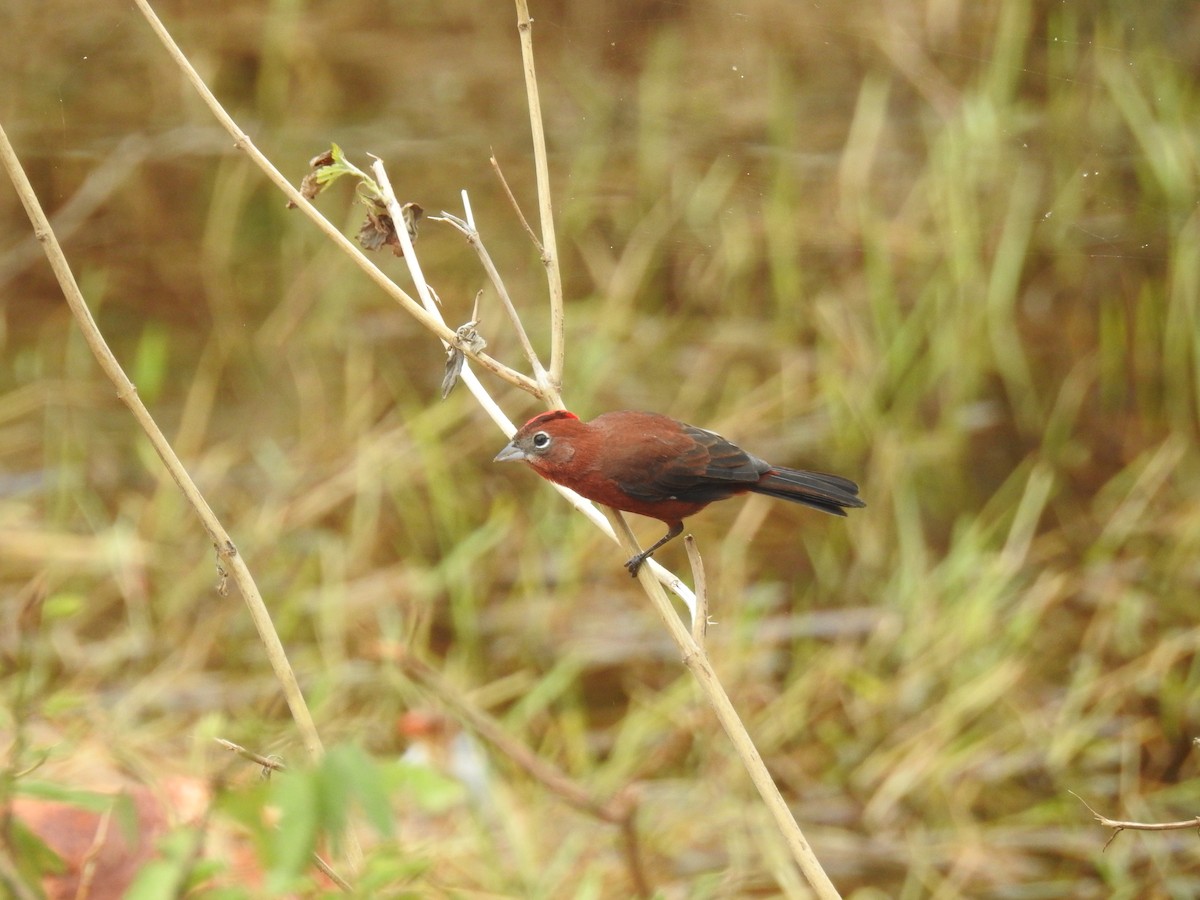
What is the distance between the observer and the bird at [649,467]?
2.56 m

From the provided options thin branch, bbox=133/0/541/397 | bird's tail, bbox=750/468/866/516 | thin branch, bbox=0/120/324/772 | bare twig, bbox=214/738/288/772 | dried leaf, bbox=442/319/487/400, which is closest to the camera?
bare twig, bbox=214/738/288/772

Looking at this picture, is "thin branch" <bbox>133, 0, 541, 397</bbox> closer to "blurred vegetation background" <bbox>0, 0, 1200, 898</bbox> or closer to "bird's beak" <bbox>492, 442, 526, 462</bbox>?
"bird's beak" <bbox>492, 442, 526, 462</bbox>

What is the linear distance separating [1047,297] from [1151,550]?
4.33ft

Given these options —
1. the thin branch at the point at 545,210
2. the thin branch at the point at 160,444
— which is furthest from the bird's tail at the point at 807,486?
the thin branch at the point at 160,444

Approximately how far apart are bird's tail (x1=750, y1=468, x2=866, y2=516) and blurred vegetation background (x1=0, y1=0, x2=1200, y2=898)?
138cm

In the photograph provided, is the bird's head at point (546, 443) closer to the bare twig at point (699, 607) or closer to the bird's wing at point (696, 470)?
the bird's wing at point (696, 470)

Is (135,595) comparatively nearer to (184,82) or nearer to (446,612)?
(446,612)

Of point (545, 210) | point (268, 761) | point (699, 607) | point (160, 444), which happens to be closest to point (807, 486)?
point (699, 607)

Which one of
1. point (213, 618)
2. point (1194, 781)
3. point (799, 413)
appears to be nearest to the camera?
point (1194, 781)

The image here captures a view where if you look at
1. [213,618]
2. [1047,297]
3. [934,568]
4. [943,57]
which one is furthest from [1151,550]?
[213,618]

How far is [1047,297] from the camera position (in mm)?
5812

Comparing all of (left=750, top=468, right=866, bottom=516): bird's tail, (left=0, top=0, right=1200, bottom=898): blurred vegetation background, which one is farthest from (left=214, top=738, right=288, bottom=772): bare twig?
(left=0, top=0, right=1200, bottom=898): blurred vegetation background

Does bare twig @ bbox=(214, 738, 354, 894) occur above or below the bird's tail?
above

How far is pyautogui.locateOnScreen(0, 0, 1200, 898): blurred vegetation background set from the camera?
438 centimetres
